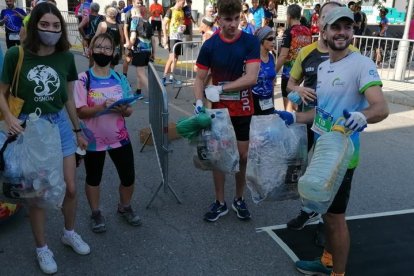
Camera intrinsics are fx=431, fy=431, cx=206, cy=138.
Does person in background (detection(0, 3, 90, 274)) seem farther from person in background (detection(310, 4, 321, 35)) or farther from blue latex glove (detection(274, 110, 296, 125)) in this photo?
person in background (detection(310, 4, 321, 35))

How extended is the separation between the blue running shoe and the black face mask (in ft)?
7.08

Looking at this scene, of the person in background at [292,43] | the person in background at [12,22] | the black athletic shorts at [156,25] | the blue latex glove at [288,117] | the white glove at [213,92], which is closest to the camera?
the blue latex glove at [288,117]

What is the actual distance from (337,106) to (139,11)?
272 inches

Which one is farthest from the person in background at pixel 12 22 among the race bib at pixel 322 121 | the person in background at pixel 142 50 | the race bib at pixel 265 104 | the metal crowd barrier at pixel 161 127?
the race bib at pixel 322 121

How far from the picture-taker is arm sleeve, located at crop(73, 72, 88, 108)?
11.0 ft

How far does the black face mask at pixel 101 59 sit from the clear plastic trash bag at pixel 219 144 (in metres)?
0.89

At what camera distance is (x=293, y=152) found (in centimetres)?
307

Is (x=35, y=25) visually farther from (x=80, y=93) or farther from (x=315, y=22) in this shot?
(x=315, y=22)

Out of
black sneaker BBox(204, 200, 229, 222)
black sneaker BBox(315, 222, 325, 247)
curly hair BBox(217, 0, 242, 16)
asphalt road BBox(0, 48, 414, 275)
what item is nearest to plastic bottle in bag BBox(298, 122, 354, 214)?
asphalt road BBox(0, 48, 414, 275)

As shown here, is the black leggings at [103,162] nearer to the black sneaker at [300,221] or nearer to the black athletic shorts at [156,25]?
the black sneaker at [300,221]

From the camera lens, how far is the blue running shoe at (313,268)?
318cm

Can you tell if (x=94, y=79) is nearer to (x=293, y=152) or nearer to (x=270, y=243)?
(x=293, y=152)

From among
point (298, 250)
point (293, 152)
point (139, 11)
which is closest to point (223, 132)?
point (293, 152)

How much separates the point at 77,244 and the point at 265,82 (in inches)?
100
